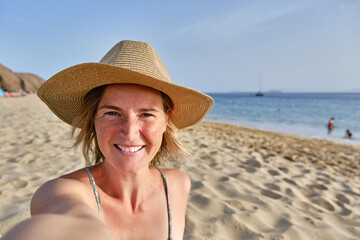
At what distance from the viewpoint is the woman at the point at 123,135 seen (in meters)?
1.48

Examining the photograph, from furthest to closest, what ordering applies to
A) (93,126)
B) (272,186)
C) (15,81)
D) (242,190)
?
(15,81), (272,186), (242,190), (93,126)

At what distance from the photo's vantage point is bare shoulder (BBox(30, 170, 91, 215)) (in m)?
1.19

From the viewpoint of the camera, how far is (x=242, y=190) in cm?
346

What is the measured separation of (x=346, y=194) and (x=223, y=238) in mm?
2425

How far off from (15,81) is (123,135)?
124 feet

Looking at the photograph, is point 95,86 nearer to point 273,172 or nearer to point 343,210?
point 343,210

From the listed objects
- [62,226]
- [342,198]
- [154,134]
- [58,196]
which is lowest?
[342,198]

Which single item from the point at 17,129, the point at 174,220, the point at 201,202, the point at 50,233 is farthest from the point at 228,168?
the point at 17,129

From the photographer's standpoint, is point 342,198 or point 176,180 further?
point 342,198

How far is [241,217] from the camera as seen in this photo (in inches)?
105

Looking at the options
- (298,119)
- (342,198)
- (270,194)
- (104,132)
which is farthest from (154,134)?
(298,119)

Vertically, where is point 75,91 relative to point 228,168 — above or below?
above

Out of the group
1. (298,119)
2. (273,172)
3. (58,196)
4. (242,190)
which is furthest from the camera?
(298,119)

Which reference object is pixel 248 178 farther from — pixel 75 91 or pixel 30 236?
pixel 30 236
